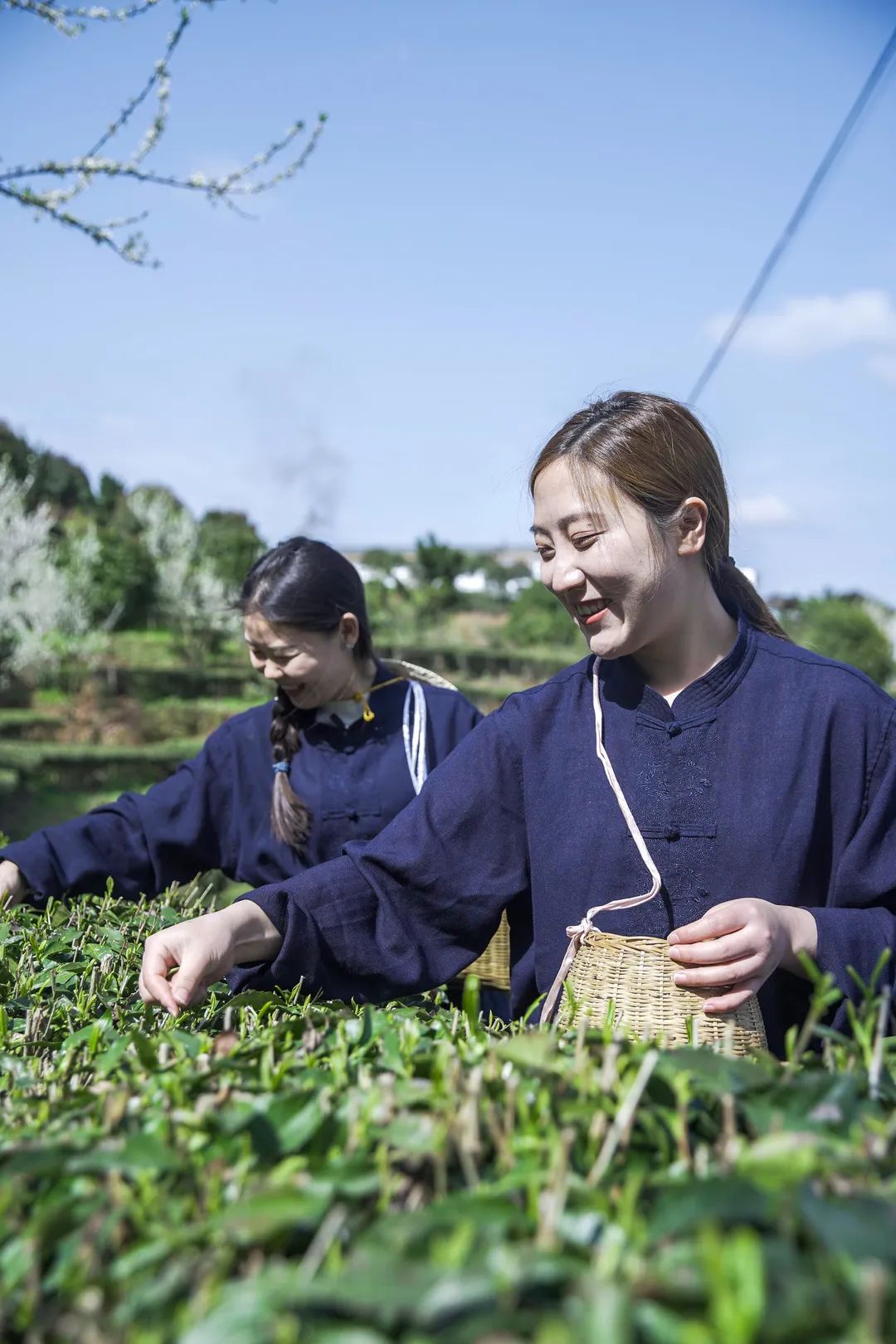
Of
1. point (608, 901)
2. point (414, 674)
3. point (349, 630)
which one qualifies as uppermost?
point (349, 630)

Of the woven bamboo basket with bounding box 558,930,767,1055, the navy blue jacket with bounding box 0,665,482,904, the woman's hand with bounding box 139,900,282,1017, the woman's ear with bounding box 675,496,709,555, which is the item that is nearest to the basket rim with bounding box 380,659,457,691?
the navy blue jacket with bounding box 0,665,482,904

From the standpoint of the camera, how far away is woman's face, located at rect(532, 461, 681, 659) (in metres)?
1.95

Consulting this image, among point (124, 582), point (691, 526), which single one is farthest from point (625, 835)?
point (124, 582)

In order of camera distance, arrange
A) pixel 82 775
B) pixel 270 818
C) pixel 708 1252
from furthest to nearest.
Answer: pixel 82 775
pixel 270 818
pixel 708 1252

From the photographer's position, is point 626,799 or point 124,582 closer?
point 626,799

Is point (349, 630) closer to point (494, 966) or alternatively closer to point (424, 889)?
point (494, 966)

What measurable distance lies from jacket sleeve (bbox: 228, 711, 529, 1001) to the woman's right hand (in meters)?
1.00

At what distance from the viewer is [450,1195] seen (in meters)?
0.93

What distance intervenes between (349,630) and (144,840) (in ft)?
2.70

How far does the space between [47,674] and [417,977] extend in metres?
19.4

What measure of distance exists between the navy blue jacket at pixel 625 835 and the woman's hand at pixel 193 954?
76 millimetres

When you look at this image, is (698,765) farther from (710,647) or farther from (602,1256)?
(602,1256)

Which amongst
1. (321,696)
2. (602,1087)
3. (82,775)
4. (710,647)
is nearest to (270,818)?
(321,696)

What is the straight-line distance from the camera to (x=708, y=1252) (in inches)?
26.6
